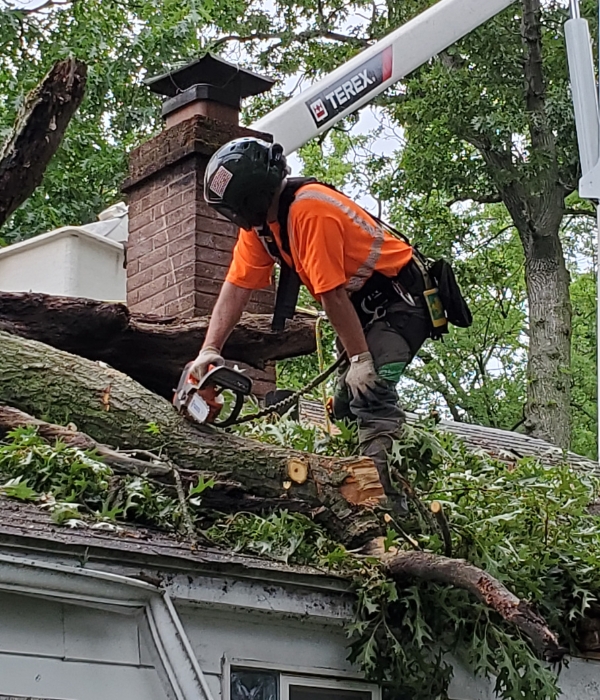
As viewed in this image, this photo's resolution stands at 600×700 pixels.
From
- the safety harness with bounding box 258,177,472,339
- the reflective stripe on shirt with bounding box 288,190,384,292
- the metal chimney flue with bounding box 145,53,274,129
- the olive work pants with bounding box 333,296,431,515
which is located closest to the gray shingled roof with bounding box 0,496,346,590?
the olive work pants with bounding box 333,296,431,515

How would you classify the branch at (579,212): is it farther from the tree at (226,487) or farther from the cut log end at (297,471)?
the cut log end at (297,471)

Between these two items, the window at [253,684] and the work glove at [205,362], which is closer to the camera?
the window at [253,684]

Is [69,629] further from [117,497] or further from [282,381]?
[282,381]

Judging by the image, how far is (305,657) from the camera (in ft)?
14.1

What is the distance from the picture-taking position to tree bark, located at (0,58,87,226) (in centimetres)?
477

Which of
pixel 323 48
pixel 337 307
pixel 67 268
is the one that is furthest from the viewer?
pixel 323 48

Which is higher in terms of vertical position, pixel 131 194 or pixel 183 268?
pixel 131 194

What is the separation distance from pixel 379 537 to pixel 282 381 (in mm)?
12457

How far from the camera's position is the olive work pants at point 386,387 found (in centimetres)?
497

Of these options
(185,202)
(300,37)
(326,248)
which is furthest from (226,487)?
(300,37)

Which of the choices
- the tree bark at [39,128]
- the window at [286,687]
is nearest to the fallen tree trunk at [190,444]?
the window at [286,687]

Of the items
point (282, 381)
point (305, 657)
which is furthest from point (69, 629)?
point (282, 381)

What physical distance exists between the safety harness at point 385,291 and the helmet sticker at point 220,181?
26cm

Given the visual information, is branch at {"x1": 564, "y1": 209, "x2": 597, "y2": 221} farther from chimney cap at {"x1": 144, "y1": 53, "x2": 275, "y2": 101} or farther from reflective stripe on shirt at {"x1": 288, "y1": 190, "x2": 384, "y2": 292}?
reflective stripe on shirt at {"x1": 288, "y1": 190, "x2": 384, "y2": 292}
